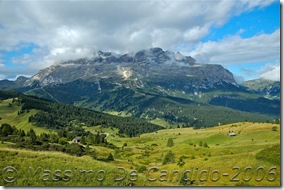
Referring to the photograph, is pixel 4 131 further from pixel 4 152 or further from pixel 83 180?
pixel 83 180

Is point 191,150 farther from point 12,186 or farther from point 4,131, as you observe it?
point 12,186

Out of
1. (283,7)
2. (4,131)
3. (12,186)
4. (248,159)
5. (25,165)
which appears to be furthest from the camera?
(4,131)

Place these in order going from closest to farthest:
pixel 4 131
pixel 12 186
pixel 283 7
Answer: pixel 12 186 < pixel 283 7 < pixel 4 131

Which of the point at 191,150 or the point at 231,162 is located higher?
the point at 231,162

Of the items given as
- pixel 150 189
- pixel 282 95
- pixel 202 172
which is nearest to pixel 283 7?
pixel 282 95

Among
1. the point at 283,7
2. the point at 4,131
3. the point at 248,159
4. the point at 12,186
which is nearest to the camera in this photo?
the point at 12,186

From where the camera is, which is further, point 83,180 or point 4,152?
point 4,152

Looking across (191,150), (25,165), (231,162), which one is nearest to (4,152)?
(25,165)

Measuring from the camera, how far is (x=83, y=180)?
31.5 metres

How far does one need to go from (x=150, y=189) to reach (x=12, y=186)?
14570 mm

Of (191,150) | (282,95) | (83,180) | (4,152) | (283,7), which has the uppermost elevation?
(283,7)

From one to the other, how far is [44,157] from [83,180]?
637 centimetres

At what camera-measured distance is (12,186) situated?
30.5 metres

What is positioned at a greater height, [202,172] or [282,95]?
[282,95]
